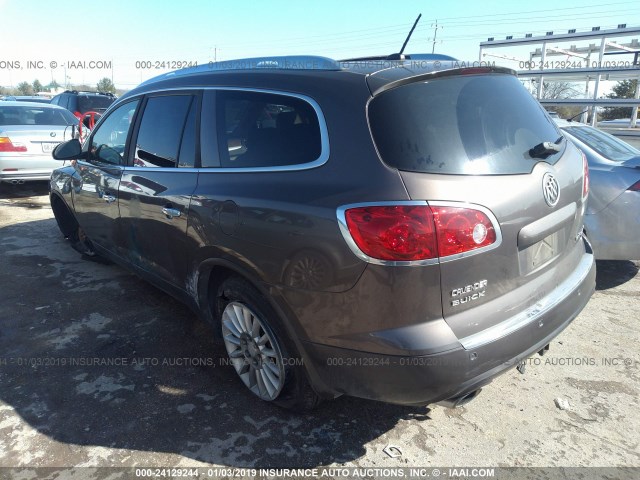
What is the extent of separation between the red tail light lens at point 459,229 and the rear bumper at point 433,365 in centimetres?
33

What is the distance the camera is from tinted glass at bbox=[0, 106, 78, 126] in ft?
27.0

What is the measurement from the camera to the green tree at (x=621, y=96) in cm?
2087

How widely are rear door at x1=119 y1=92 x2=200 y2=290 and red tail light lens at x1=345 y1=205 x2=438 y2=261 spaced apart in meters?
1.29

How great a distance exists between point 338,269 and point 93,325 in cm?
255

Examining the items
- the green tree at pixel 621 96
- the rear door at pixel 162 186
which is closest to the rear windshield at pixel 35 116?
the rear door at pixel 162 186

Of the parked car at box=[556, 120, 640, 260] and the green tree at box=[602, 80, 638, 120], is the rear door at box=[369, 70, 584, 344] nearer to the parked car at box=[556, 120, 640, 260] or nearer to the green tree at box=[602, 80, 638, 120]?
the parked car at box=[556, 120, 640, 260]

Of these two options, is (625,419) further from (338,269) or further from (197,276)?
(197,276)

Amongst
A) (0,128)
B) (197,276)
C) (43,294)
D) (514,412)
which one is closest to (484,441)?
(514,412)

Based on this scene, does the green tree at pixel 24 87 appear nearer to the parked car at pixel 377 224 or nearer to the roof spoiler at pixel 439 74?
the parked car at pixel 377 224

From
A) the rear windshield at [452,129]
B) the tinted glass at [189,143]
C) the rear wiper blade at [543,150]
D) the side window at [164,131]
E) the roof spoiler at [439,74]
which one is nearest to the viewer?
the rear windshield at [452,129]

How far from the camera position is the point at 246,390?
2.87 m

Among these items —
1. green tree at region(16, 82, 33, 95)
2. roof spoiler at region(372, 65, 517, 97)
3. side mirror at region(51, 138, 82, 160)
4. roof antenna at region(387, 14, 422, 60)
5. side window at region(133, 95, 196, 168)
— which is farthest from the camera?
green tree at region(16, 82, 33, 95)

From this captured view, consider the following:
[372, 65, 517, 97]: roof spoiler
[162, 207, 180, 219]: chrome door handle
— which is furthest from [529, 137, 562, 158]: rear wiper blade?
[162, 207, 180, 219]: chrome door handle

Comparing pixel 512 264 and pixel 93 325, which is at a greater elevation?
pixel 512 264
